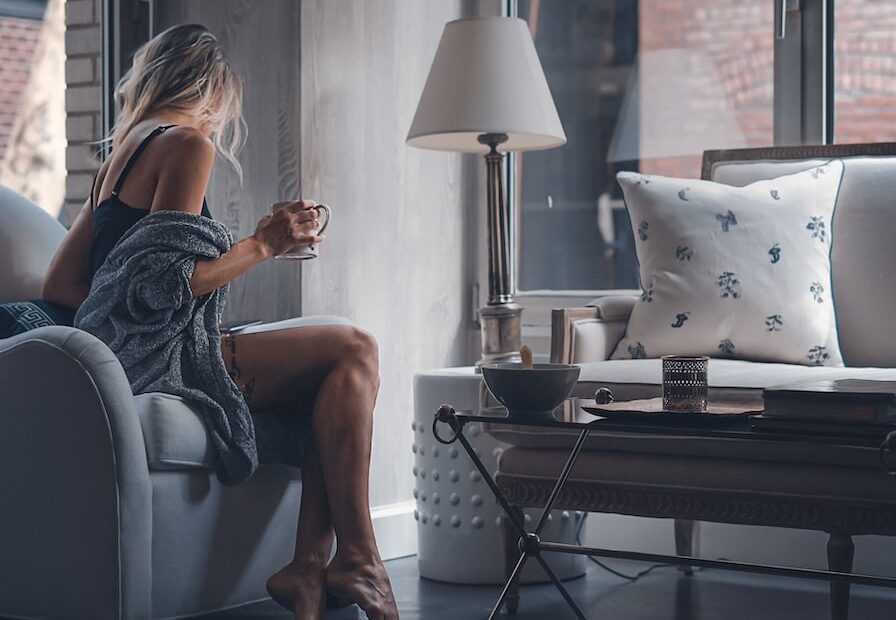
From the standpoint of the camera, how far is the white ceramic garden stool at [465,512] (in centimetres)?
285

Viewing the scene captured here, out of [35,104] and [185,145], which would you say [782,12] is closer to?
[185,145]

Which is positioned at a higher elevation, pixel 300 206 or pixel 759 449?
pixel 300 206

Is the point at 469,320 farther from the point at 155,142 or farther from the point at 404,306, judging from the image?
the point at 155,142

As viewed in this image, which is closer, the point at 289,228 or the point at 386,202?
the point at 289,228

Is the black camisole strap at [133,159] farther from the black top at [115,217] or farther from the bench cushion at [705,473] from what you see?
the bench cushion at [705,473]

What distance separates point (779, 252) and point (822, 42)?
79cm

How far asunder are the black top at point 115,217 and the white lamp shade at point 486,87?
0.72 m

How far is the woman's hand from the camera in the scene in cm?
239

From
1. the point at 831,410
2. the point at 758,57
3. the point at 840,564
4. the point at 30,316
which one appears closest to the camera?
the point at 831,410

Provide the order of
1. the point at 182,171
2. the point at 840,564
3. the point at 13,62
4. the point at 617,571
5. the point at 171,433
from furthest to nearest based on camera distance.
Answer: the point at 13,62, the point at 617,571, the point at 182,171, the point at 171,433, the point at 840,564

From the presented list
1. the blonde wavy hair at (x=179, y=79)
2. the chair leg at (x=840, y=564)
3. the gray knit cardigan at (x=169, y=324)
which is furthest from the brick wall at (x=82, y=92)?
the chair leg at (x=840, y=564)

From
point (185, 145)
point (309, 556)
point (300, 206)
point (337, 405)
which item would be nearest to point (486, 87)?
point (300, 206)

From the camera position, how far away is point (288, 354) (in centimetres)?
244

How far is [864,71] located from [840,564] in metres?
1.48
